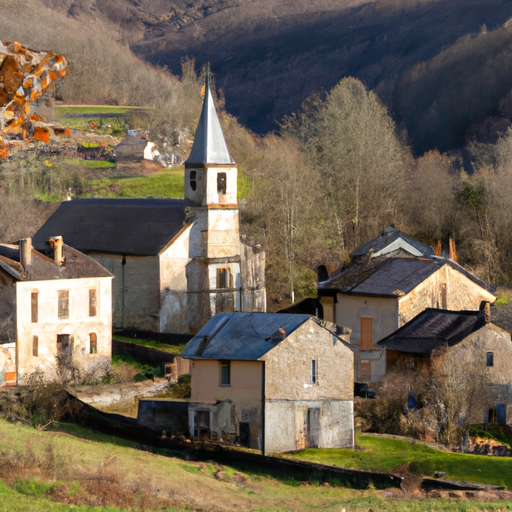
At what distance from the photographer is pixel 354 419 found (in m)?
32.3

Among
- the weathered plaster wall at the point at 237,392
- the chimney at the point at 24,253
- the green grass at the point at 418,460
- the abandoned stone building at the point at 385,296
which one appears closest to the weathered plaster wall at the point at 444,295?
the abandoned stone building at the point at 385,296

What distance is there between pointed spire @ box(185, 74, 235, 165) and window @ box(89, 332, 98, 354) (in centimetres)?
Result: 937

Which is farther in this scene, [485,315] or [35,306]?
[35,306]

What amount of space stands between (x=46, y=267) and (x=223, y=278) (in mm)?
9017

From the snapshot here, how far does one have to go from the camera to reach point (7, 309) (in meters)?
37.3

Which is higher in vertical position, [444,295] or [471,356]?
[444,295]

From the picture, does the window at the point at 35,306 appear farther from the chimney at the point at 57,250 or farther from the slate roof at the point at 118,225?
the slate roof at the point at 118,225

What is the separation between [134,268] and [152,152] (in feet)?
88.5

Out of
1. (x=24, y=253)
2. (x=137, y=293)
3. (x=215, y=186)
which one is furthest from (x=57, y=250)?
(x=215, y=186)

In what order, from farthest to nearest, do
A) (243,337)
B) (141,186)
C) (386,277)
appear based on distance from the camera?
(141,186)
(386,277)
(243,337)

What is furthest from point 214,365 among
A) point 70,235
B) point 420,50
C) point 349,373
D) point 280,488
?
point 420,50

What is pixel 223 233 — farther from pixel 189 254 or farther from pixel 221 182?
pixel 221 182

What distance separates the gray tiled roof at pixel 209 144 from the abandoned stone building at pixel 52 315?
747cm

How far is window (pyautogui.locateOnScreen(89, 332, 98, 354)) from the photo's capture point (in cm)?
3947
